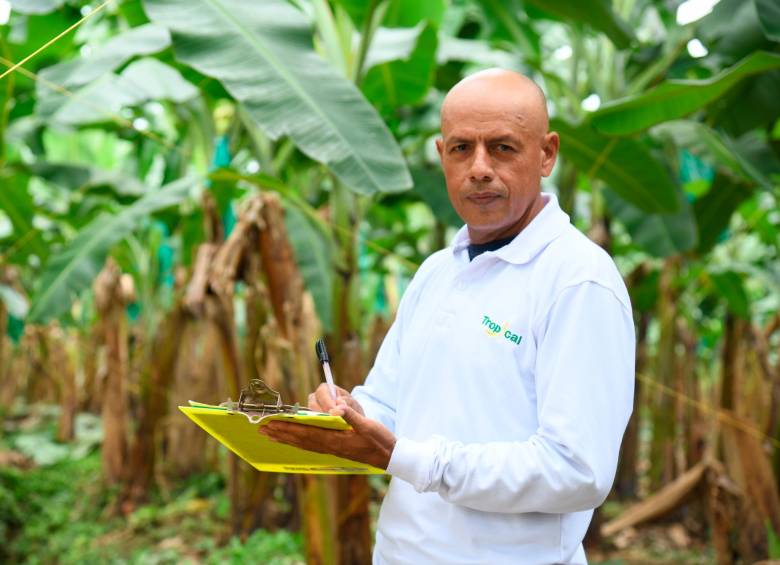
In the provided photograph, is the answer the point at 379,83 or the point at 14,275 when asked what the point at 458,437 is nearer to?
the point at 379,83

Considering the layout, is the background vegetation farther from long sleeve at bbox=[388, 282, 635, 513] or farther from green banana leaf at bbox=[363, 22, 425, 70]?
long sleeve at bbox=[388, 282, 635, 513]

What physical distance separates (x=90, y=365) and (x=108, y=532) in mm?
2952

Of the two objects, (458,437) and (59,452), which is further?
(59,452)

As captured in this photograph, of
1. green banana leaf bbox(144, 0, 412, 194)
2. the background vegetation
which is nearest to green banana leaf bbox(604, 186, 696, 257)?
the background vegetation

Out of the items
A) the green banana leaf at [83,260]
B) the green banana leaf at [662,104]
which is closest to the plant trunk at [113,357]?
the green banana leaf at [83,260]

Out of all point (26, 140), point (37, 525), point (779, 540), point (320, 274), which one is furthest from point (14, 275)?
point (779, 540)

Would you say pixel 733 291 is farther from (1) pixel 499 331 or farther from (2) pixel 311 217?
(1) pixel 499 331

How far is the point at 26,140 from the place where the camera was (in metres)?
4.68

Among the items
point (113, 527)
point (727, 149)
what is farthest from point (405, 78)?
point (113, 527)

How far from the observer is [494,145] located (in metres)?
1.28

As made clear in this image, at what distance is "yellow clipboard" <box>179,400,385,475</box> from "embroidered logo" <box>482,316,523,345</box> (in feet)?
0.83

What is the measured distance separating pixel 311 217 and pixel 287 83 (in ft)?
2.45

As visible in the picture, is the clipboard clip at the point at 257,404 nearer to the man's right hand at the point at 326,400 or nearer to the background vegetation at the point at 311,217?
the man's right hand at the point at 326,400

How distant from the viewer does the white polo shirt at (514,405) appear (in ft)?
3.72
